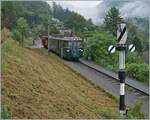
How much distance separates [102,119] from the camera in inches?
289

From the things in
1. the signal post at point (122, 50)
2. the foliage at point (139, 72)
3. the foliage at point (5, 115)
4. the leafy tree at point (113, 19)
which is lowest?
the foliage at point (139, 72)

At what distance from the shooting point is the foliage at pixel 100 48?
98.8 ft

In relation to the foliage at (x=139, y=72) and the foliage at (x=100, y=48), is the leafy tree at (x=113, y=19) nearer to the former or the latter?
the foliage at (x=139, y=72)

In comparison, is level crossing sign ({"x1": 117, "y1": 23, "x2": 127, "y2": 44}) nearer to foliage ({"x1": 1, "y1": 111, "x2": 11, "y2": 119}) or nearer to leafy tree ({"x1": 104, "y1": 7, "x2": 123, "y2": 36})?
leafy tree ({"x1": 104, "y1": 7, "x2": 123, "y2": 36})

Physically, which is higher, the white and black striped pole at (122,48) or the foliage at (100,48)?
the white and black striped pole at (122,48)

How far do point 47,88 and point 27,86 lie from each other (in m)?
0.80

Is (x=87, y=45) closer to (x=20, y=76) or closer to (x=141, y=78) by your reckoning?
(x=141, y=78)

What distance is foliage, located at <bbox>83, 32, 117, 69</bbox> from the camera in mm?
30125

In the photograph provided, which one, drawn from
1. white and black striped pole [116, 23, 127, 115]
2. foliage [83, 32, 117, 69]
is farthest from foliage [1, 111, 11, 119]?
foliage [83, 32, 117, 69]

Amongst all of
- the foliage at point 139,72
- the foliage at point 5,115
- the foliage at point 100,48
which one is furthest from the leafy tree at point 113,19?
the foliage at point 100,48

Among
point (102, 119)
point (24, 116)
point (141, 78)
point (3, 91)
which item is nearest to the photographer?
point (24, 116)

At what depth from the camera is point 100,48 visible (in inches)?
1204

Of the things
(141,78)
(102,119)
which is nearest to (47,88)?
(102,119)

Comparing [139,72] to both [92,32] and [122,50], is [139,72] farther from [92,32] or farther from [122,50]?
[92,32]
